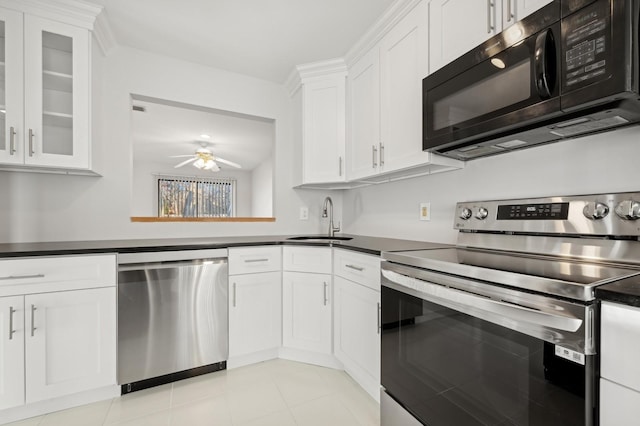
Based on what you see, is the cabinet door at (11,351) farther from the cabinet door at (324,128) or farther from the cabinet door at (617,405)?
the cabinet door at (617,405)

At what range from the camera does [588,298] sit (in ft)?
2.19

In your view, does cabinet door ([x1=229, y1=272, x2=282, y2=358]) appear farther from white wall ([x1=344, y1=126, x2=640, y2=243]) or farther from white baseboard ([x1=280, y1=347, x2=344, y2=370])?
white wall ([x1=344, y1=126, x2=640, y2=243])

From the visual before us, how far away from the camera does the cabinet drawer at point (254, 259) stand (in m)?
2.05

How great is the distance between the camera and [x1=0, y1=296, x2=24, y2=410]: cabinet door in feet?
4.88

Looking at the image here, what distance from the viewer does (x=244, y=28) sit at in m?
2.06

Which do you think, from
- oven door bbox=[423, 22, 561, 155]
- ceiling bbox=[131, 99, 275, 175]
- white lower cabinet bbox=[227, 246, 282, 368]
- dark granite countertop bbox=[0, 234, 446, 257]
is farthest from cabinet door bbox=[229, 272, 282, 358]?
ceiling bbox=[131, 99, 275, 175]

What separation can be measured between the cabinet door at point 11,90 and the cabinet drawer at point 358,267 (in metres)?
2.07

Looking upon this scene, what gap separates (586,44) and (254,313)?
2.19 metres

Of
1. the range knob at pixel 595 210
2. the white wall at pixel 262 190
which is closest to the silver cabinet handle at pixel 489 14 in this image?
the range knob at pixel 595 210

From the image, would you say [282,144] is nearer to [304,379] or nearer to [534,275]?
[304,379]

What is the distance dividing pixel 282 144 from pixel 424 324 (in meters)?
2.20

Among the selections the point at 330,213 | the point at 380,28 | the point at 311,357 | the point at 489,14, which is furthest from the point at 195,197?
the point at 489,14

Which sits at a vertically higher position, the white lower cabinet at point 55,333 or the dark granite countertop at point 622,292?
the dark granite countertop at point 622,292

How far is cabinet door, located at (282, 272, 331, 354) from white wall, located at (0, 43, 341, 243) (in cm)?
78
